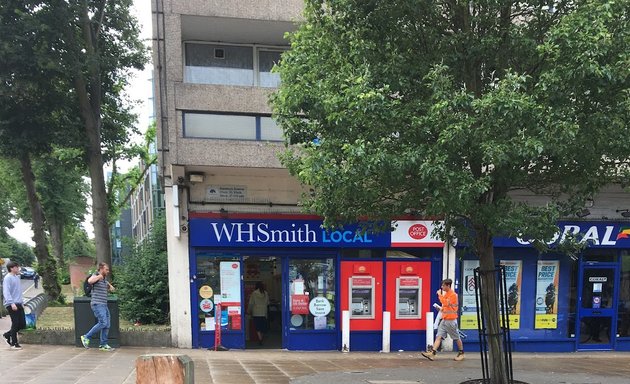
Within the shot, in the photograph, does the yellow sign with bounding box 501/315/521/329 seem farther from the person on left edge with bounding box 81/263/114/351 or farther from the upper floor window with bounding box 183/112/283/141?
the person on left edge with bounding box 81/263/114/351

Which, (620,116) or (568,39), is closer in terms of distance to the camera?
(568,39)

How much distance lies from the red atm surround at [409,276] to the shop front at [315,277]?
0.02 metres

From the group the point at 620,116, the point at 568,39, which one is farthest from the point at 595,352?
the point at 568,39

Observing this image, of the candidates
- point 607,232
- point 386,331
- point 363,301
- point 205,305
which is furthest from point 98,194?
point 607,232

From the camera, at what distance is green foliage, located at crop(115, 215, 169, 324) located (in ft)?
34.1

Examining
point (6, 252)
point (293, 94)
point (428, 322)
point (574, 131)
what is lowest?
point (6, 252)

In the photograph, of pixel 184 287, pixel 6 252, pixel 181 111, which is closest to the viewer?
pixel 181 111

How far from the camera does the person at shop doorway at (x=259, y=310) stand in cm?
1008

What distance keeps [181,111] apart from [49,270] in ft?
30.5

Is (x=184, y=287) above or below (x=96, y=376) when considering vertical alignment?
above

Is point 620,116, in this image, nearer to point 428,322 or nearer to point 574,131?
point 574,131

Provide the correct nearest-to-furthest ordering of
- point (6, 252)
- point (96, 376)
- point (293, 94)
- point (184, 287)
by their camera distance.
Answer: point (293, 94)
point (96, 376)
point (184, 287)
point (6, 252)

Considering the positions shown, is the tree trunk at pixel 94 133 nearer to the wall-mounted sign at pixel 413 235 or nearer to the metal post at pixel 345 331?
the metal post at pixel 345 331

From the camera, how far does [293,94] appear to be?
5254 mm
